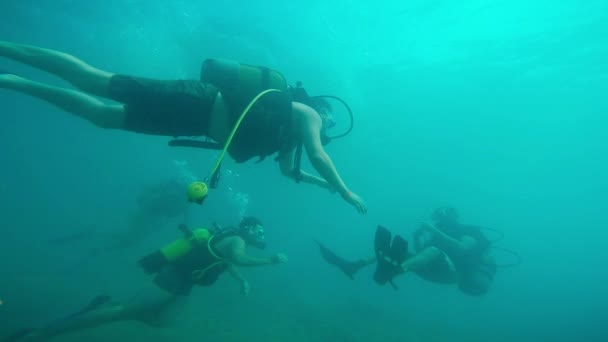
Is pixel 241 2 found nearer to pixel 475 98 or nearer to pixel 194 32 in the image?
pixel 194 32

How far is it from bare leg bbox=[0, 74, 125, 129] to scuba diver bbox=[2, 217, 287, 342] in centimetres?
295

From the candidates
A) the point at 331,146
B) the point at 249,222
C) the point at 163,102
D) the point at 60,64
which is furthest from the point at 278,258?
the point at 331,146

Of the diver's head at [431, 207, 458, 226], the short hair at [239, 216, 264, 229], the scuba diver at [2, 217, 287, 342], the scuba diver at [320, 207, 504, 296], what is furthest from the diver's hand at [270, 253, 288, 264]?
the diver's head at [431, 207, 458, 226]

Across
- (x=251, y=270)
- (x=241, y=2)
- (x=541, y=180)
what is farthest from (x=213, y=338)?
(x=541, y=180)

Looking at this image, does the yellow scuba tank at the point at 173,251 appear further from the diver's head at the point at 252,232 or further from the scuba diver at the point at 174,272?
the diver's head at the point at 252,232

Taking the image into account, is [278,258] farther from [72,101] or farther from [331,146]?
[331,146]

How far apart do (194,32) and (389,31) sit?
15.0m

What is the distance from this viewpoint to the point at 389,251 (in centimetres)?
493

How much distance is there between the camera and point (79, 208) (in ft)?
86.5

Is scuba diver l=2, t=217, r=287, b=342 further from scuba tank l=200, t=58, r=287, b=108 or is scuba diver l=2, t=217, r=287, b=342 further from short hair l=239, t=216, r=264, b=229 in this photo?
scuba tank l=200, t=58, r=287, b=108

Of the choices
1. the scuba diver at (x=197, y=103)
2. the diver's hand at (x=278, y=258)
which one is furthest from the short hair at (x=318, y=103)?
the diver's hand at (x=278, y=258)

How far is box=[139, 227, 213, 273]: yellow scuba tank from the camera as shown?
19.0 feet

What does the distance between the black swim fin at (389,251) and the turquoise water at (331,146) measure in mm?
6030

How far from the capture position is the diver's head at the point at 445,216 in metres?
9.73
